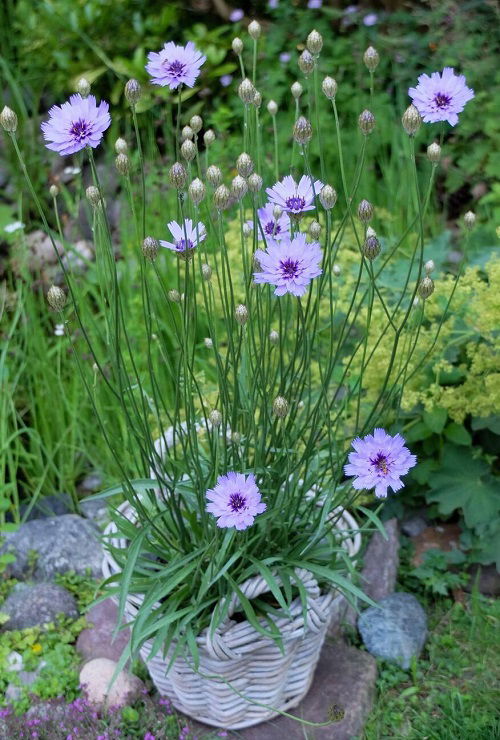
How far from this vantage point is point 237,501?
1.47 meters

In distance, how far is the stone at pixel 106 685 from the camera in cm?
199

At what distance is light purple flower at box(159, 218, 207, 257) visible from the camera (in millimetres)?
1415

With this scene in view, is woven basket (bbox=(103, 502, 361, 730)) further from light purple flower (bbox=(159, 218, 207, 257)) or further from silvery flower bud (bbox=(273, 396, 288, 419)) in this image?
light purple flower (bbox=(159, 218, 207, 257))

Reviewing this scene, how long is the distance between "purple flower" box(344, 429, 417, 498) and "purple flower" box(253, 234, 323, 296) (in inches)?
11.4

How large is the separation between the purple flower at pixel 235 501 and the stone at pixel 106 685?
0.74 metres

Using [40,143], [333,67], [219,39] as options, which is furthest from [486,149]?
[40,143]

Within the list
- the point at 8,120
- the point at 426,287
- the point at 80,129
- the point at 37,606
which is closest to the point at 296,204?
the point at 426,287

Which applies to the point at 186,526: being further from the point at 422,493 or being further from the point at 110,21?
the point at 110,21

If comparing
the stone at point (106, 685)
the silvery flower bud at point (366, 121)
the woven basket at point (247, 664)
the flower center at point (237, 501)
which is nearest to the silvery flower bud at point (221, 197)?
the silvery flower bud at point (366, 121)

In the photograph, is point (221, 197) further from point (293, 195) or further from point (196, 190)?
point (293, 195)

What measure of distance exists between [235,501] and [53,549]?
1.15 m

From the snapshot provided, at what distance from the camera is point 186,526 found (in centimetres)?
187

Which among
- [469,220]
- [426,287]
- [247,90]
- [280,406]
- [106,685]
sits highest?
[247,90]

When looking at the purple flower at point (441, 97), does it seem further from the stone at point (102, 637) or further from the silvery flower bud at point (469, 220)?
the stone at point (102, 637)
